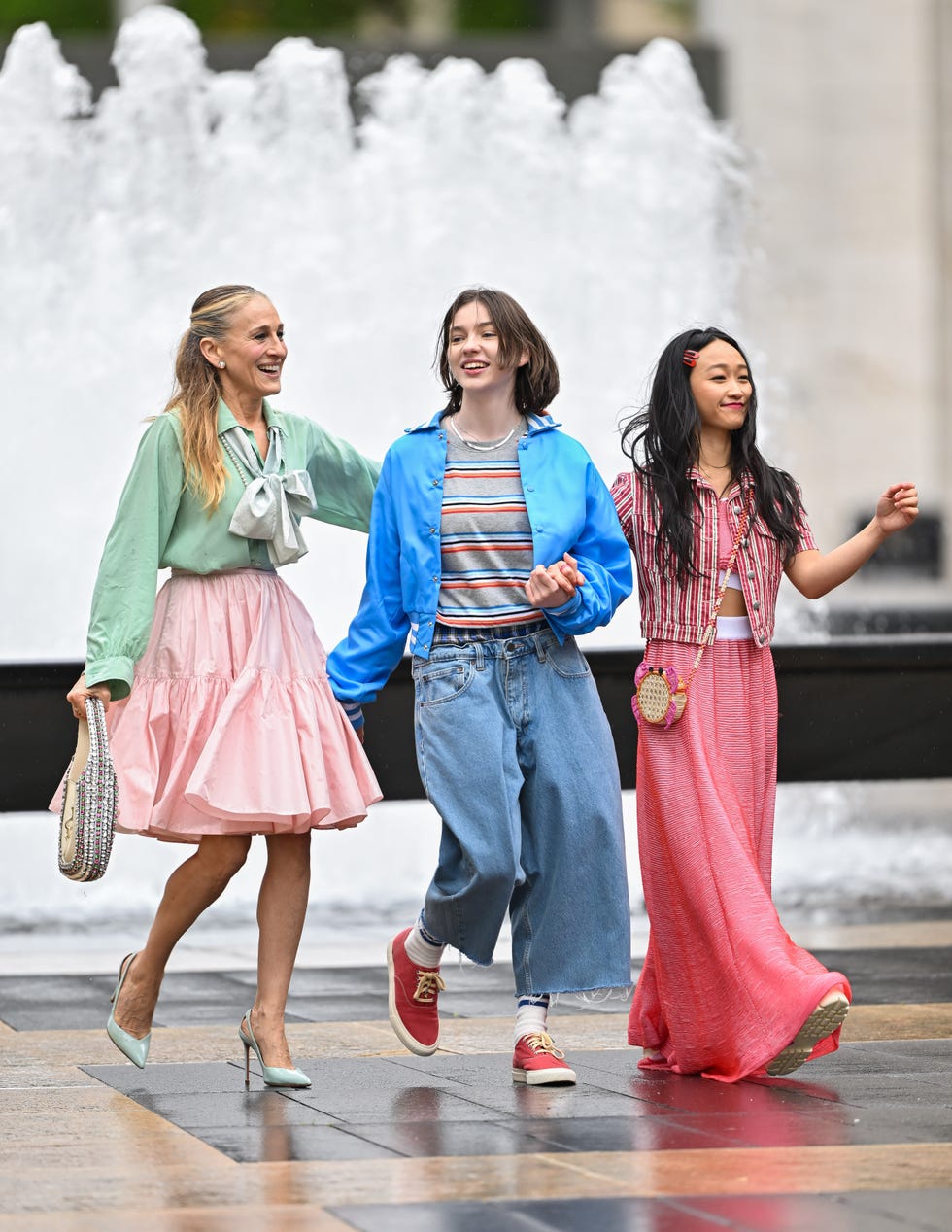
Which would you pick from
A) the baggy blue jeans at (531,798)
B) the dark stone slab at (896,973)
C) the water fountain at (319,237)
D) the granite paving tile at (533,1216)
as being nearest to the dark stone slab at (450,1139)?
the granite paving tile at (533,1216)

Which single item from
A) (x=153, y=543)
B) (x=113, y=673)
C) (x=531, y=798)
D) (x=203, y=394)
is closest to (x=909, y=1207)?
(x=531, y=798)

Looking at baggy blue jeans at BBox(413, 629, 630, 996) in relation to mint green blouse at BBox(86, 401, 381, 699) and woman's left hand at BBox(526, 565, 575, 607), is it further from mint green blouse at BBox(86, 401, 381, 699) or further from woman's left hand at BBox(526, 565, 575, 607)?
mint green blouse at BBox(86, 401, 381, 699)

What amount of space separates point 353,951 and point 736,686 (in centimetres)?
304

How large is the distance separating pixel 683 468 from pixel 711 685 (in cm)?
53

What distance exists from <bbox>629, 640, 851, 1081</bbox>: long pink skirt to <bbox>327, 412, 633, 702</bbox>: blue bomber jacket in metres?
0.33

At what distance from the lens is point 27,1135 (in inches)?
183

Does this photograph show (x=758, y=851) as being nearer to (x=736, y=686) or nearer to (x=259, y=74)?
(x=736, y=686)

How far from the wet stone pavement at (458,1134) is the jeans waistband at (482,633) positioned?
1.00 meters

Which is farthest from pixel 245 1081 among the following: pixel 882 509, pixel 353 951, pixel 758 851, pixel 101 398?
pixel 101 398

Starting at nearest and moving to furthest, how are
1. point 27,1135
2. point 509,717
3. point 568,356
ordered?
1. point 27,1135
2. point 509,717
3. point 568,356

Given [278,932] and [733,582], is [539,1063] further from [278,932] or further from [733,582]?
[733,582]

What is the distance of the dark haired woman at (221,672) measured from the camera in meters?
5.24

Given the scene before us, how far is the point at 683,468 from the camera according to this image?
5.55m

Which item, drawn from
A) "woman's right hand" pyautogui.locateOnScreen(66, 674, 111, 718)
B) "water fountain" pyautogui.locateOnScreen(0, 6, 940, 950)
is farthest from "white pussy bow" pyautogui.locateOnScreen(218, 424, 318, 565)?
"water fountain" pyautogui.locateOnScreen(0, 6, 940, 950)
